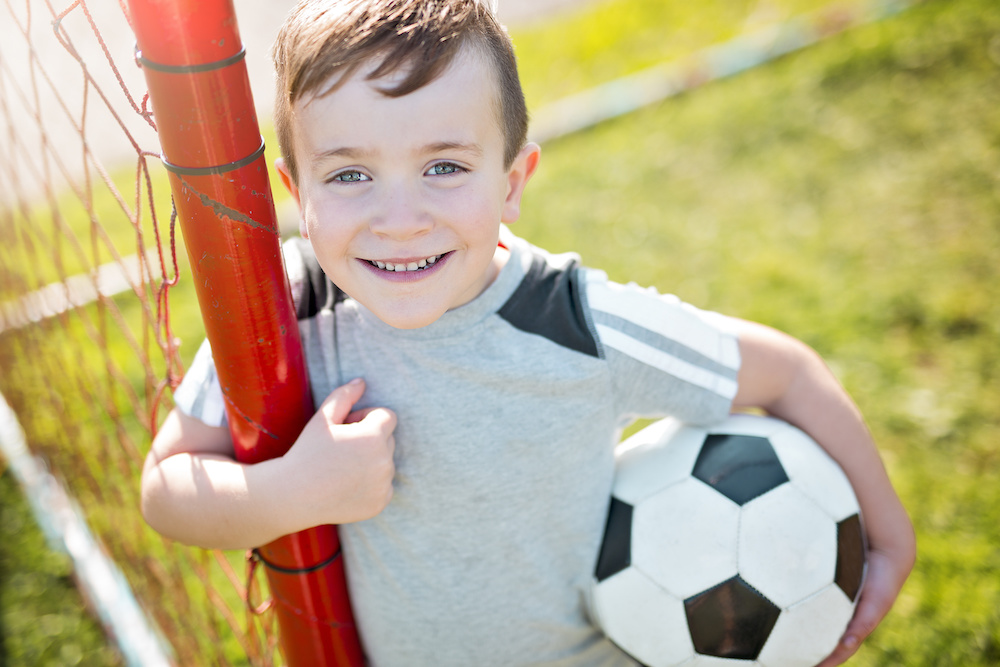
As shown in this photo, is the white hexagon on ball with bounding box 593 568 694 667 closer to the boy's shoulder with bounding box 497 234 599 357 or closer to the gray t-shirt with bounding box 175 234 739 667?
the gray t-shirt with bounding box 175 234 739 667

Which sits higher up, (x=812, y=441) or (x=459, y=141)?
(x=459, y=141)

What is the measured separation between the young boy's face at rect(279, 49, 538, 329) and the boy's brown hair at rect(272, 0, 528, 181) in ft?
0.06

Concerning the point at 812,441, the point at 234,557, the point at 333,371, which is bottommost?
the point at 234,557

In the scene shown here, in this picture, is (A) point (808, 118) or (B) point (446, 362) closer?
(B) point (446, 362)

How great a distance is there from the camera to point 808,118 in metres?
4.43

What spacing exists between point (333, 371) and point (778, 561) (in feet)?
2.94

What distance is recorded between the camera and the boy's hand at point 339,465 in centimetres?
127

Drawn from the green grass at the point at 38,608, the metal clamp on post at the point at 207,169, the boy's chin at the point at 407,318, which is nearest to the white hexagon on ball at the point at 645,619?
the boy's chin at the point at 407,318

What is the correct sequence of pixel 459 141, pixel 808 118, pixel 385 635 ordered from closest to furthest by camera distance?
pixel 459 141, pixel 385 635, pixel 808 118

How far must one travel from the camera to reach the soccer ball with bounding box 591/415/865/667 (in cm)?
146

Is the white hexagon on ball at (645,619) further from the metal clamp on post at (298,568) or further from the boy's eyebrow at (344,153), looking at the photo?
the boy's eyebrow at (344,153)

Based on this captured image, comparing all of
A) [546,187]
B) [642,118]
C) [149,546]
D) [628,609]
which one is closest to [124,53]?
[546,187]

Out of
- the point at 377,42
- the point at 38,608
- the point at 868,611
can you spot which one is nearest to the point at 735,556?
the point at 868,611

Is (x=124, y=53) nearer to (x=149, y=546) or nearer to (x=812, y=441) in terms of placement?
(x=149, y=546)
